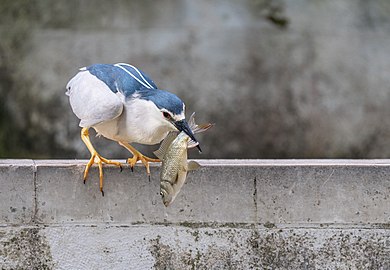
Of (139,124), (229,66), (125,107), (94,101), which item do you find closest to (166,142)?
(139,124)

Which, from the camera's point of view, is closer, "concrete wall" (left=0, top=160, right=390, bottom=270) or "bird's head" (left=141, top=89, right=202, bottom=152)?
"bird's head" (left=141, top=89, right=202, bottom=152)

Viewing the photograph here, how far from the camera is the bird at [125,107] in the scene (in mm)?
4789

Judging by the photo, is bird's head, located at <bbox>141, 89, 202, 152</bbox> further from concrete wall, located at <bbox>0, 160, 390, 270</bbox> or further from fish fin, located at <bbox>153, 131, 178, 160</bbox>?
concrete wall, located at <bbox>0, 160, 390, 270</bbox>

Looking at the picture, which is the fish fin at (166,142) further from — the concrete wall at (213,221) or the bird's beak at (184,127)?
the concrete wall at (213,221)

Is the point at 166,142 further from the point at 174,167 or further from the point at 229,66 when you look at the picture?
the point at 229,66

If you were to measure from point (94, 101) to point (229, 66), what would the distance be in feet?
18.9

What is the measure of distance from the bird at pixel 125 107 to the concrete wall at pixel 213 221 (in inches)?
8.6

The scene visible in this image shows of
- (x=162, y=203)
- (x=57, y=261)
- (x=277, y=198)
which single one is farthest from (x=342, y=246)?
(x=57, y=261)

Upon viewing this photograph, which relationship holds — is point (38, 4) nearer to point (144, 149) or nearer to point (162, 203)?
point (144, 149)

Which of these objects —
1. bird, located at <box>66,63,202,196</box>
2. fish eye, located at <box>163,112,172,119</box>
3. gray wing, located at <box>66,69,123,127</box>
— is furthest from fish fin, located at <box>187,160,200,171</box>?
gray wing, located at <box>66,69,123,127</box>

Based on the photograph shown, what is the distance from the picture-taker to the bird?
189 inches

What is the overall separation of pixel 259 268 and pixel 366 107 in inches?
236

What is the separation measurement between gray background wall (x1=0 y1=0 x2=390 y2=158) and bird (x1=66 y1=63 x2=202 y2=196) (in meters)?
5.29

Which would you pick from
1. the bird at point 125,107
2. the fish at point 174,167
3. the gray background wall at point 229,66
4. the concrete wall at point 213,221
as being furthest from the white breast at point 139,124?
the gray background wall at point 229,66
